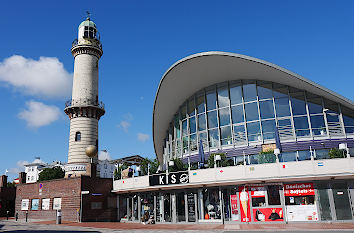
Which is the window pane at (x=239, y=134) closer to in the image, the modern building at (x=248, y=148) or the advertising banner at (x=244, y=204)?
the modern building at (x=248, y=148)

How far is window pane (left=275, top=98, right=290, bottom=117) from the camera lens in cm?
2575

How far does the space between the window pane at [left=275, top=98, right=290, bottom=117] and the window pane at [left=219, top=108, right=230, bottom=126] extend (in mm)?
4369

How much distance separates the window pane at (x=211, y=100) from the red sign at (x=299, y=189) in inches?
456

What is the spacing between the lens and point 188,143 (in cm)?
3005

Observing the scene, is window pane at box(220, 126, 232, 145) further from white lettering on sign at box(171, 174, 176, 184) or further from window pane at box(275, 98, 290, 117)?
white lettering on sign at box(171, 174, 176, 184)

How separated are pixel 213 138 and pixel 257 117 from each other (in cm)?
451

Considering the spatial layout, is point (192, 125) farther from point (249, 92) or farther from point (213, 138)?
point (249, 92)

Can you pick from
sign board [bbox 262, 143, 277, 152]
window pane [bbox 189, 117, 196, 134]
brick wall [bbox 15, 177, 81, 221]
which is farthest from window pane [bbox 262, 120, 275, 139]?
brick wall [bbox 15, 177, 81, 221]

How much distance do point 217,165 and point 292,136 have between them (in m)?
7.12

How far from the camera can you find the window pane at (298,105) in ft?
83.8

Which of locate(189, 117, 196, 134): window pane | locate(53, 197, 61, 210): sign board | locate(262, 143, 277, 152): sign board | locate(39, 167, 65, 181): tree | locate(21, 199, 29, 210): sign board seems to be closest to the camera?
locate(262, 143, 277, 152): sign board

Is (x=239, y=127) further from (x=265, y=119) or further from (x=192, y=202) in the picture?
(x=192, y=202)

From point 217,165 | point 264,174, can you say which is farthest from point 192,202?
point 264,174

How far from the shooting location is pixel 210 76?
29312mm
